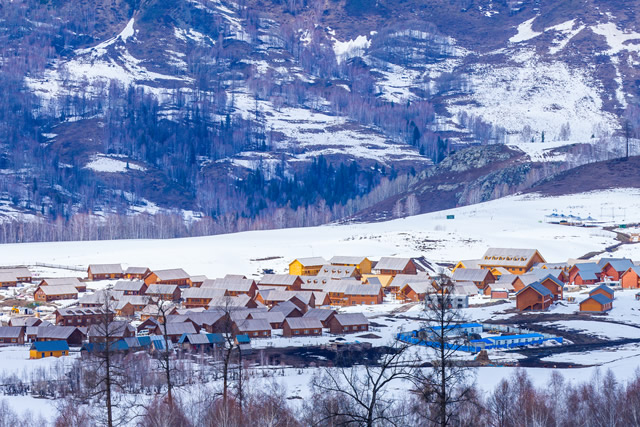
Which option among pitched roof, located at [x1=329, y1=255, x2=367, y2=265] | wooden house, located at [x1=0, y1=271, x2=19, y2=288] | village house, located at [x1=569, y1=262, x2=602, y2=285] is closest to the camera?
wooden house, located at [x1=0, y1=271, x2=19, y2=288]

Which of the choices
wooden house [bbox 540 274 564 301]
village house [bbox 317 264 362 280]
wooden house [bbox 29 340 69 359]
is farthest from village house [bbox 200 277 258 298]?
wooden house [bbox 29 340 69 359]

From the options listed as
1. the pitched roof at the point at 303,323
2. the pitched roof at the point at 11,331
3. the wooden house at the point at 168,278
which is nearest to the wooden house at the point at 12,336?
the pitched roof at the point at 11,331

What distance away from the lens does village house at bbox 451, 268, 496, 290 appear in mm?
102688

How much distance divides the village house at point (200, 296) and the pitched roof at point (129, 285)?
7048mm

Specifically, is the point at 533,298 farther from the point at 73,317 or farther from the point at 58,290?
the point at 58,290

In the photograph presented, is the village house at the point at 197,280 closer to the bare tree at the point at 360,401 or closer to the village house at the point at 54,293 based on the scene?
the village house at the point at 54,293

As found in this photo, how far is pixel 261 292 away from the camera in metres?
96.4

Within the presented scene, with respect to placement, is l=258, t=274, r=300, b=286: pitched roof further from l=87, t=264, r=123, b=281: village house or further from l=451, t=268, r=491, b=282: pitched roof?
l=87, t=264, r=123, b=281: village house

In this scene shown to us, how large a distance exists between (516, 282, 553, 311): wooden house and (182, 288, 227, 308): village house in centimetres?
2506

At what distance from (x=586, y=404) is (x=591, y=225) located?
352 ft

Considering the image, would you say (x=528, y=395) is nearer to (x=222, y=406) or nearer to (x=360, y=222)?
(x=222, y=406)

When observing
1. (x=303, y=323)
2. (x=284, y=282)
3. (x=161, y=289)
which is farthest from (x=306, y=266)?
(x=303, y=323)

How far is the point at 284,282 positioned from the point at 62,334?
32028 millimetres

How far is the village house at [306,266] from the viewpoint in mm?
111188
